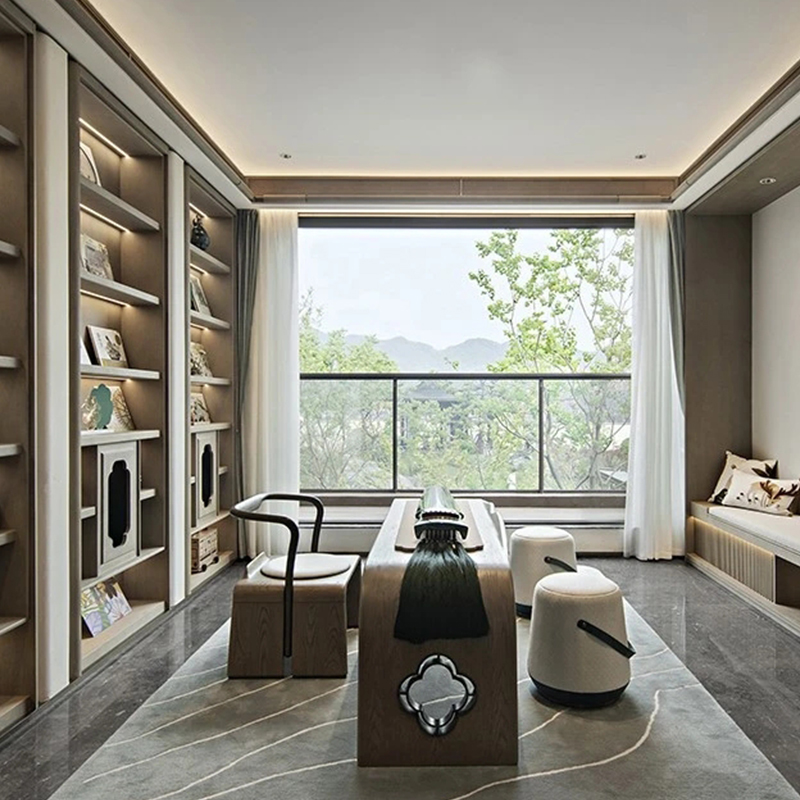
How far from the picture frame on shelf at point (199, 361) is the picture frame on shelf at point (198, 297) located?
26cm

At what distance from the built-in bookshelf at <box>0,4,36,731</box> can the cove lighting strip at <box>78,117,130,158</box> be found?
0.79m

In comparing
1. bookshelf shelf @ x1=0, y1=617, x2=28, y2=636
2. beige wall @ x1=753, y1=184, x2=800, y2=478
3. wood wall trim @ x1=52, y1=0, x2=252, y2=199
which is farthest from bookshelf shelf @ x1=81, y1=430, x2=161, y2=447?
beige wall @ x1=753, y1=184, x2=800, y2=478

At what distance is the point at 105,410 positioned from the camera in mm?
3623

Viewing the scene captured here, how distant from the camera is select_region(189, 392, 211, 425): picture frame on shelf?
4.89m

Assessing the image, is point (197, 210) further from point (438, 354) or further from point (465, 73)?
point (465, 73)

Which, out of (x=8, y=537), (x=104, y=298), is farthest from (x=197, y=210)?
(x=8, y=537)

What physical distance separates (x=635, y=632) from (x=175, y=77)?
3749 millimetres

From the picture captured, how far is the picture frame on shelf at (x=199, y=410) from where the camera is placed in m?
4.89

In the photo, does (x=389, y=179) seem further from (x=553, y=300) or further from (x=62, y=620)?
(x=62, y=620)

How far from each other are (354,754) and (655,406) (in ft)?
12.4

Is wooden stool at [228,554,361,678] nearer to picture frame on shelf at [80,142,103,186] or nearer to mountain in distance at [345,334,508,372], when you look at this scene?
picture frame on shelf at [80,142,103,186]

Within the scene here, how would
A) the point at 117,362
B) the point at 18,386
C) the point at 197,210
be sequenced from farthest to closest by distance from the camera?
the point at 197,210 < the point at 117,362 < the point at 18,386

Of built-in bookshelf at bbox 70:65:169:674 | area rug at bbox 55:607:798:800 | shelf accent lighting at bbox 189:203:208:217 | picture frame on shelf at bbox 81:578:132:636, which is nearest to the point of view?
area rug at bbox 55:607:798:800

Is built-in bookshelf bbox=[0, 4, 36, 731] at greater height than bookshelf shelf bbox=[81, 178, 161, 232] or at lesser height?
lesser
